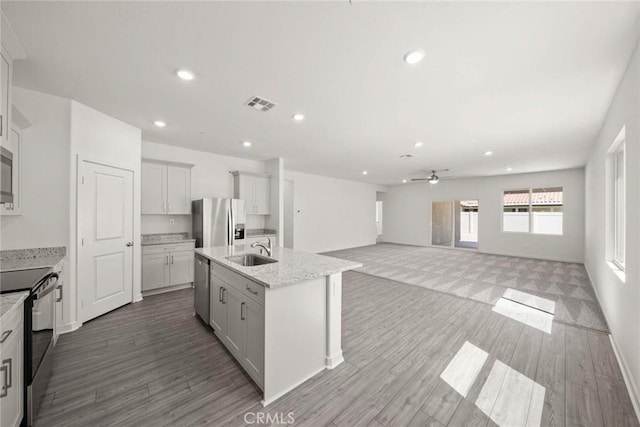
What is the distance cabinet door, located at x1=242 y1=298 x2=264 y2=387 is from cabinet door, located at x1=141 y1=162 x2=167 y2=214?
3.38 meters

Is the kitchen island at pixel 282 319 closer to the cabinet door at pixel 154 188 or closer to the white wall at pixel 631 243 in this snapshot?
the white wall at pixel 631 243

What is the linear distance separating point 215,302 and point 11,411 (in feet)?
4.76

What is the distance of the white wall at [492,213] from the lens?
6.75 m

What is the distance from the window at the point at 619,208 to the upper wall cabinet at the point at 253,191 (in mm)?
5849

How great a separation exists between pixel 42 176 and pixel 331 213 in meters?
6.98

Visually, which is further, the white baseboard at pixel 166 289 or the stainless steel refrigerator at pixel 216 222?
the stainless steel refrigerator at pixel 216 222

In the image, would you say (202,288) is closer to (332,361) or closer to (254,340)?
(254,340)

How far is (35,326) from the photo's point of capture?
1646mm

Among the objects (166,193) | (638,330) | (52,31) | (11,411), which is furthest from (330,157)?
(11,411)

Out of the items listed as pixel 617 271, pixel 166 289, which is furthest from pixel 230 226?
pixel 617 271

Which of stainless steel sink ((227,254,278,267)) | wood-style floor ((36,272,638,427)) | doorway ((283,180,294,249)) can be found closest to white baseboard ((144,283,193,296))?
wood-style floor ((36,272,638,427))

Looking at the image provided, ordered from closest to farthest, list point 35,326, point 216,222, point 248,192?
point 35,326
point 216,222
point 248,192

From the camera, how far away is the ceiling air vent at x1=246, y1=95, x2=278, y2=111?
2.72 metres

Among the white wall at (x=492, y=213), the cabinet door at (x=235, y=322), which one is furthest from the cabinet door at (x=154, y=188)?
the white wall at (x=492, y=213)
